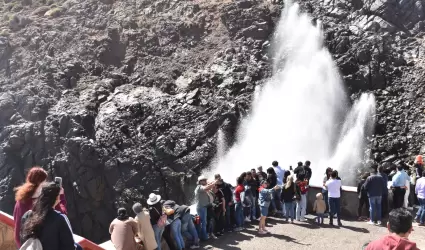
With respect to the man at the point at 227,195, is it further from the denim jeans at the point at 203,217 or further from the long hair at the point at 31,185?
the long hair at the point at 31,185

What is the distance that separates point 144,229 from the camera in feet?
25.3

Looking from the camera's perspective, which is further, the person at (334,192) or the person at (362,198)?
the person at (362,198)

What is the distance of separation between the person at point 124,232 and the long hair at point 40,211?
314cm

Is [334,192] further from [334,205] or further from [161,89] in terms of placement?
[161,89]

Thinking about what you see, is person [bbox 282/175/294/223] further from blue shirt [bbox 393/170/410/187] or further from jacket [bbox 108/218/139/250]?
jacket [bbox 108/218/139/250]

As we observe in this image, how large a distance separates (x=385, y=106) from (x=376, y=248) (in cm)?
2633

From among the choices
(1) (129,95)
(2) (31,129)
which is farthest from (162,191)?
(2) (31,129)

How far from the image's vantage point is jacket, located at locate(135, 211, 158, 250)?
770 centimetres

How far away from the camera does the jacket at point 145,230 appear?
7.70 meters

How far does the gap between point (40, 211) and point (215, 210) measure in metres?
6.77

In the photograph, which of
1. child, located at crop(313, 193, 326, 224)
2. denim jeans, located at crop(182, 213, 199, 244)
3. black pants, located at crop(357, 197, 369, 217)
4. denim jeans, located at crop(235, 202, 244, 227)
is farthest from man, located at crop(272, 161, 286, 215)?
denim jeans, located at crop(182, 213, 199, 244)

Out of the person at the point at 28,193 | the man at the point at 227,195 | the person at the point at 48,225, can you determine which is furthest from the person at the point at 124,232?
the man at the point at 227,195

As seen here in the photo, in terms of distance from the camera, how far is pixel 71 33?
40594mm

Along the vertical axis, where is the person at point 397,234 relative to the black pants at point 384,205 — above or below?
above
